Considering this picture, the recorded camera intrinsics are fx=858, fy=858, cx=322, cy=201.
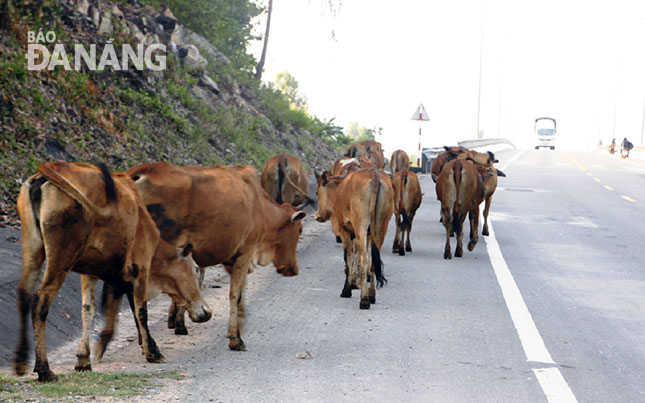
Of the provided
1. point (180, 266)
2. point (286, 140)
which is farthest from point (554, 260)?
point (286, 140)

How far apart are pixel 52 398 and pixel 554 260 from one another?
972cm

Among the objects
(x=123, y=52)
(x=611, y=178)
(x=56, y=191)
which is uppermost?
(x=123, y=52)

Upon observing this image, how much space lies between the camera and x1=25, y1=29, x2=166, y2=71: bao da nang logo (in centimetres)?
1688

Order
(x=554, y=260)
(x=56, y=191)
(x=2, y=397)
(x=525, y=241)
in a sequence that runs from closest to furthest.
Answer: (x=2, y=397), (x=56, y=191), (x=554, y=260), (x=525, y=241)

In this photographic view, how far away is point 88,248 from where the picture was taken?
634 centimetres

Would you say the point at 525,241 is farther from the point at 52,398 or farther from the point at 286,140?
the point at 286,140

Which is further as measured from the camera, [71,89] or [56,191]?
[71,89]

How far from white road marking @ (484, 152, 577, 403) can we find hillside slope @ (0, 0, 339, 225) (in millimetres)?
6587

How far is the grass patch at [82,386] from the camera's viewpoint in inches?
228

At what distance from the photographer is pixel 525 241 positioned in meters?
15.9

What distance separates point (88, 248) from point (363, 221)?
4.33 metres

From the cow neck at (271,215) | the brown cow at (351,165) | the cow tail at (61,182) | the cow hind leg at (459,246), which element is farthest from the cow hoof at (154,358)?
the cow hind leg at (459,246)

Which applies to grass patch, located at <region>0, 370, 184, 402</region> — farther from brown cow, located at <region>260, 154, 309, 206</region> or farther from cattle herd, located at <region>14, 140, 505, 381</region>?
brown cow, located at <region>260, 154, 309, 206</region>

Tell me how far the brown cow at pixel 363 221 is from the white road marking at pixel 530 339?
163 cm
